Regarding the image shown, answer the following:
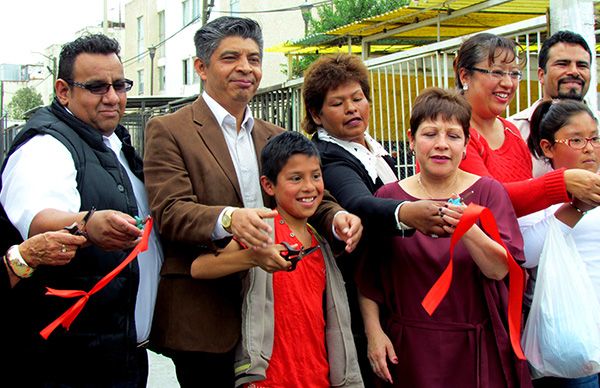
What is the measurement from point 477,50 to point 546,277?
1.19 meters

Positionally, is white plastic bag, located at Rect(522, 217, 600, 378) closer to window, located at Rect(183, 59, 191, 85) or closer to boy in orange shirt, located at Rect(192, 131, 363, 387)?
boy in orange shirt, located at Rect(192, 131, 363, 387)

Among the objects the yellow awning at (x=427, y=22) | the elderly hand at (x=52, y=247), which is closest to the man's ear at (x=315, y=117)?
the elderly hand at (x=52, y=247)

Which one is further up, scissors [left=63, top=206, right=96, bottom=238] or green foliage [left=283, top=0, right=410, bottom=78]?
green foliage [left=283, top=0, right=410, bottom=78]

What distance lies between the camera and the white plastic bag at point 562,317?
9.57 feet

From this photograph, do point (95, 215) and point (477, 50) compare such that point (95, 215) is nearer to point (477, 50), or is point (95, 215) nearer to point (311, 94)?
point (311, 94)

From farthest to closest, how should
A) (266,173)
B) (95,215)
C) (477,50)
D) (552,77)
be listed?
1. (552,77)
2. (477,50)
3. (266,173)
4. (95,215)

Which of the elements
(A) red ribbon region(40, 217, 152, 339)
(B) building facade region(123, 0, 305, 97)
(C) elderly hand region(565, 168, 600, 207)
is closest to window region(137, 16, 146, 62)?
(B) building facade region(123, 0, 305, 97)

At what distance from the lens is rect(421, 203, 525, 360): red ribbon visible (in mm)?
2674

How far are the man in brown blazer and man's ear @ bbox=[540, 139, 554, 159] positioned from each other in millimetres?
1055

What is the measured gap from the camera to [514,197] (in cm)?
312

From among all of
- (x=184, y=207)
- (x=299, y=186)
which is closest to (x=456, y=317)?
(x=299, y=186)

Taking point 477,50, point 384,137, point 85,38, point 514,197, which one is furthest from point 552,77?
point 384,137

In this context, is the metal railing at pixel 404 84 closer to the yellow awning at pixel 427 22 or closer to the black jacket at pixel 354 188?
the yellow awning at pixel 427 22

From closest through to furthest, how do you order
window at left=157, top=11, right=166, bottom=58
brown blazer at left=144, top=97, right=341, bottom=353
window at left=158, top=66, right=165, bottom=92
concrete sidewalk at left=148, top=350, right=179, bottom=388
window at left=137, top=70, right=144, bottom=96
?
1. brown blazer at left=144, top=97, right=341, bottom=353
2. concrete sidewalk at left=148, top=350, right=179, bottom=388
3. window at left=157, top=11, right=166, bottom=58
4. window at left=158, top=66, right=165, bottom=92
5. window at left=137, top=70, right=144, bottom=96
